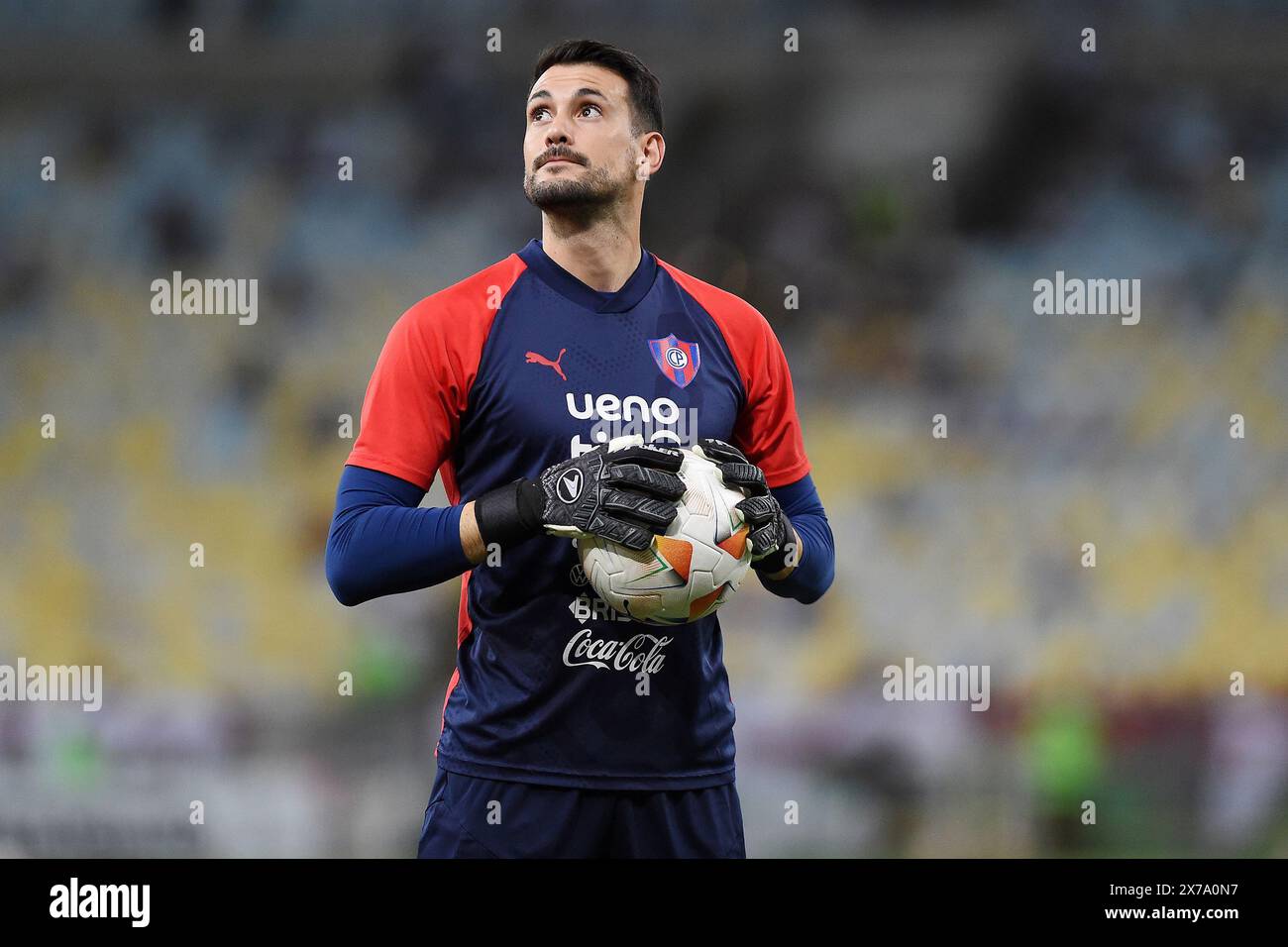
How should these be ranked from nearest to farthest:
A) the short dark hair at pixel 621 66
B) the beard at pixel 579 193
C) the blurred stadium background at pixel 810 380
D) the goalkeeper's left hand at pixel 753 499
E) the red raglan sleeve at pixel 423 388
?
the goalkeeper's left hand at pixel 753 499 → the red raglan sleeve at pixel 423 388 → the beard at pixel 579 193 → the short dark hair at pixel 621 66 → the blurred stadium background at pixel 810 380

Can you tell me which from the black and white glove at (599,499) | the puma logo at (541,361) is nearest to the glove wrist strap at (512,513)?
the black and white glove at (599,499)

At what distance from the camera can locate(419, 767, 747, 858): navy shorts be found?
6.64 ft

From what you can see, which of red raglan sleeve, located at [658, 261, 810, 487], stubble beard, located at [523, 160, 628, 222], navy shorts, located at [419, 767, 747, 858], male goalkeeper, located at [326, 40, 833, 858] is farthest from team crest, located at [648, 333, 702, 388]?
navy shorts, located at [419, 767, 747, 858]

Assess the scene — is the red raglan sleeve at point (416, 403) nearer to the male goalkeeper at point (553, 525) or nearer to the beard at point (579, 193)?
the male goalkeeper at point (553, 525)

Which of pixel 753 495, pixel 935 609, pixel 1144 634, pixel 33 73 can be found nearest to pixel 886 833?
pixel 935 609

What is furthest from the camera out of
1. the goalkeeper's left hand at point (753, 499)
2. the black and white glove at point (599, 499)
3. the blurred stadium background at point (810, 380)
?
the blurred stadium background at point (810, 380)

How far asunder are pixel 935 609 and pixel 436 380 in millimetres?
3066

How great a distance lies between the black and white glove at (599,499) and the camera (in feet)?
6.03

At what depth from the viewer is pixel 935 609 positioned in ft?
15.2

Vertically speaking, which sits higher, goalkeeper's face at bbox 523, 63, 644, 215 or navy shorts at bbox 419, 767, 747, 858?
goalkeeper's face at bbox 523, 63, 644, 215

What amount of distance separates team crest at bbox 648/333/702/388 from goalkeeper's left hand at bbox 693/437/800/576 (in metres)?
0.20

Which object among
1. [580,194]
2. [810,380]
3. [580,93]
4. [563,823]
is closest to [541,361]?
[580,194]

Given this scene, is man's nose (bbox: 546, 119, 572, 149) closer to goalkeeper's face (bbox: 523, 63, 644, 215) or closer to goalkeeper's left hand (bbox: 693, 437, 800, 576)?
goalkeeper's face (bbox: 523, 63, 644, 215)

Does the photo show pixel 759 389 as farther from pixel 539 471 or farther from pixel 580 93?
pixel 580 93
